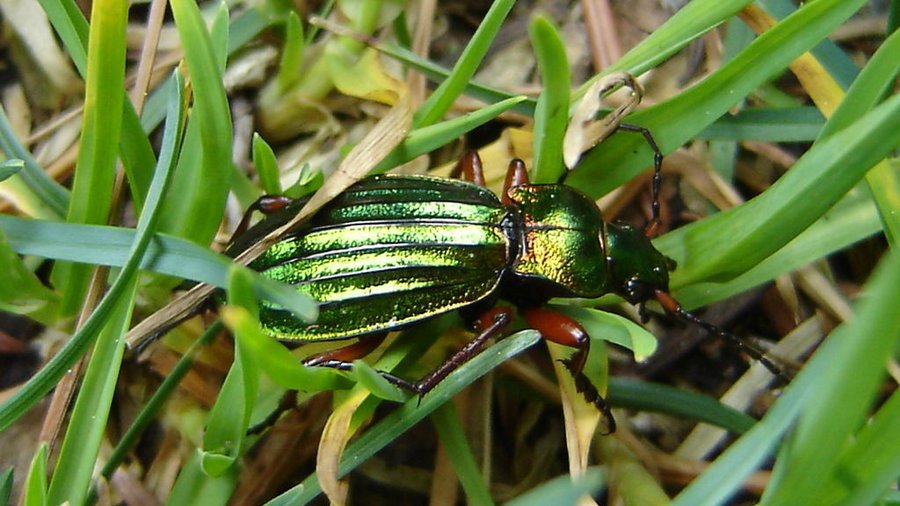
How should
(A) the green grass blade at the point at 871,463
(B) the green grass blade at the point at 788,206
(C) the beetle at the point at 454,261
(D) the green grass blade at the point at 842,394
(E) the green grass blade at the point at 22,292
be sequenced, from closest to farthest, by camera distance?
(D) the green grass blade at the point at 842,394 → (A) the green grass blade at the point at 871,463 → (B) the green grass blade at the point at 788,206 → (E) the green grass blade at the point at 22,292 → (C) the beetle at the point at 454,261

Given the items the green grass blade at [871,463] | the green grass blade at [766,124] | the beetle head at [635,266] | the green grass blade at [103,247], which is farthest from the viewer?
the green grass blade at [766,124]

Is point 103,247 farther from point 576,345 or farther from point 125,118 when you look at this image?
point 576,345

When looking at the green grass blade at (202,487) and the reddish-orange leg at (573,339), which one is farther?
the reddish-orange leg at (573,339)

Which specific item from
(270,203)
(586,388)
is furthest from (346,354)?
(586,388)

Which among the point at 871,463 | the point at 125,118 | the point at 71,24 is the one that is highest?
the point at 71,24

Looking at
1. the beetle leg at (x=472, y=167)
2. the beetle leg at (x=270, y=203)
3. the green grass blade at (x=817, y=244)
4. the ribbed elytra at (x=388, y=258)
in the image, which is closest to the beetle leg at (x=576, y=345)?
the ribbed elytra at (x=388, y=258)

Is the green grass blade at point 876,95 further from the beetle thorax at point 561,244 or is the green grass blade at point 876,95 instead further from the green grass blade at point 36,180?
the green grass blade at point 36,180

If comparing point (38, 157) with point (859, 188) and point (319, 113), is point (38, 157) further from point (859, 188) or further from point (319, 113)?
point (859, 188)
